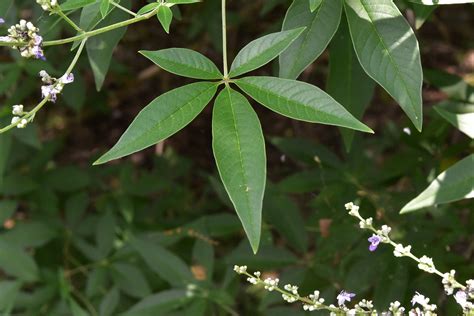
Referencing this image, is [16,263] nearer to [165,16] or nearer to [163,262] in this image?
[163,262]

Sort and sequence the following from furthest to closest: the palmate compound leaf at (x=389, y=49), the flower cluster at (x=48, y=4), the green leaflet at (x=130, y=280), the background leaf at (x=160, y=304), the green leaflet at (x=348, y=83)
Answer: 1. the green leaflet at (x=130, y=280)
2. the background leaf at (x=160, y=304)
3. the green leaflet at (x=348, y=83)
4. the palmate compound leaf at (x=389, y=49)
5. the flower cluster at (x=48, y=4)

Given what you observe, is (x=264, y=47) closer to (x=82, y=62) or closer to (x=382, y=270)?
(x=382, y=270)

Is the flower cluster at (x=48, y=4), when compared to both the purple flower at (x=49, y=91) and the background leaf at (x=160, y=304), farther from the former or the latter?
the background leaf at (x=160, y=304)

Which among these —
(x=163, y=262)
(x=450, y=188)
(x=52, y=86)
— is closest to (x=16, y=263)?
(x=163, y=262)

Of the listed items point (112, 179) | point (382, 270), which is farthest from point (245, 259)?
point (112, 179)

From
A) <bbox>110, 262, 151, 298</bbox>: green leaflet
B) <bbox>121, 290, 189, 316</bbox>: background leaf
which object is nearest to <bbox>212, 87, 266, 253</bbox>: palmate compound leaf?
<bbox>121, 290, 189, 316</bbox>: background leaf

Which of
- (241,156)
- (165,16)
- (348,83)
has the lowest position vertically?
(348,83)

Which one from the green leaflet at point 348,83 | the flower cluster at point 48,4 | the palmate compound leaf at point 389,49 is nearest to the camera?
the flower cluster at point 48,4

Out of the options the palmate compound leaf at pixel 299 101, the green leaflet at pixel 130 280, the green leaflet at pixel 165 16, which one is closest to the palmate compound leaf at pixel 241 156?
the palmate compound leaf at pixel 299 101
